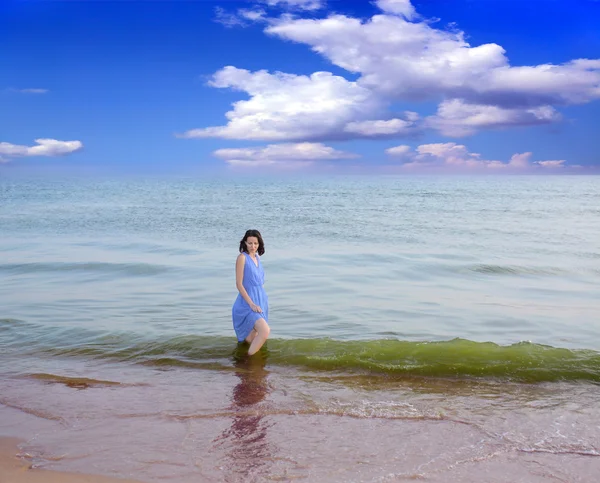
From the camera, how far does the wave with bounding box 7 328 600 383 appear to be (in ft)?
24.0

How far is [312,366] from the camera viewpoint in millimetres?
7637

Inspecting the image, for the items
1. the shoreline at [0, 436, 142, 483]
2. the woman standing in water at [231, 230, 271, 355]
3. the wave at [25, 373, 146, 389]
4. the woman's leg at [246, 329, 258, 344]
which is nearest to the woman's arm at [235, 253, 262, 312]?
the woman standing in water at [231, 230, 271, 355]

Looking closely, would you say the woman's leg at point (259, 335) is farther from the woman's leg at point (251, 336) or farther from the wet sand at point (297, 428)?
the wet sand at point (297, 428)

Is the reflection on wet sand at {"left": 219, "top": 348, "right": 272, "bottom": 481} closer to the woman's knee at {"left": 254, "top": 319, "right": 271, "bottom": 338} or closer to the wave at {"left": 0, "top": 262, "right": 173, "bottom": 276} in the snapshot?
the woman's knee at {"left": 254, "top": 319, "right": 271, "bottom": 338}

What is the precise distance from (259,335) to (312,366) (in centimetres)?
80

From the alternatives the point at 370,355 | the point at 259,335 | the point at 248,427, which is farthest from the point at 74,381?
the point at 370,355

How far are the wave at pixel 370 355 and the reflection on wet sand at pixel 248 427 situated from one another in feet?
1.67

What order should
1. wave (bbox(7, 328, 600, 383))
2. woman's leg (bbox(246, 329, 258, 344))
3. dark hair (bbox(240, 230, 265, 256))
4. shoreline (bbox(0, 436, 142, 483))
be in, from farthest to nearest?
Answer: woman's leg (bbox(246, 329, 258, 344)), dark hair (bbox(240, 230, 265, 256)), wave (bbox(7, 328, 600, 383)), shoreline (bbox(0, 436, 142, 483))

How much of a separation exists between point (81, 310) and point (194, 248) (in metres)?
8.53

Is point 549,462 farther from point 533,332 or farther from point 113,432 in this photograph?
point 533,332

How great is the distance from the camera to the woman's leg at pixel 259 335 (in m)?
7.70

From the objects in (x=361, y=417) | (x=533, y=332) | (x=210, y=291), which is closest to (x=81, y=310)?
(x=210, y=291)

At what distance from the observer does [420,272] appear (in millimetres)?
15016

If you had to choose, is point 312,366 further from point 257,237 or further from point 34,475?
point 34,475
